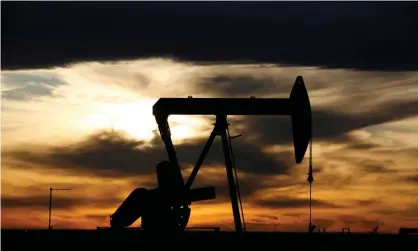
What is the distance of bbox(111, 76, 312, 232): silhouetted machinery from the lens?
4241 cm

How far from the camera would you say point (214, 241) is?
3909 cm

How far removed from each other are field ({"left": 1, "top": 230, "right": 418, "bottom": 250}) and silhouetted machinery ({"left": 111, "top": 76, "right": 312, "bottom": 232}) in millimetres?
1072

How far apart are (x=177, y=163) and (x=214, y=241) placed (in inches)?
258

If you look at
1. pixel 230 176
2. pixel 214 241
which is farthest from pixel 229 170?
pixel 214 241

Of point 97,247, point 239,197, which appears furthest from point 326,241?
point 97,247

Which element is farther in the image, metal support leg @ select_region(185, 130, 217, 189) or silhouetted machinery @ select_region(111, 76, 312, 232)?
metal support leg @ select_region(185, 130, 217, 189)

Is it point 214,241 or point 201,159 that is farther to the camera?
point 201,159

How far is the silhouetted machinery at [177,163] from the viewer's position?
139ft

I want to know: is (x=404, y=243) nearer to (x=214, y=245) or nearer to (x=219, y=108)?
(x=214, y=245)

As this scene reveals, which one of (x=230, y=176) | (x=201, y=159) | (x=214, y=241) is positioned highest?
(x=201, y=159)

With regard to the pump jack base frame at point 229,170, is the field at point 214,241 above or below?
below

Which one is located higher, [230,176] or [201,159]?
[201,159]

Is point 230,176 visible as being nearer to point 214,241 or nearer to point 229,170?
point 229,170

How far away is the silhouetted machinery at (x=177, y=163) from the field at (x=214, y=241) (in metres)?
1.07
